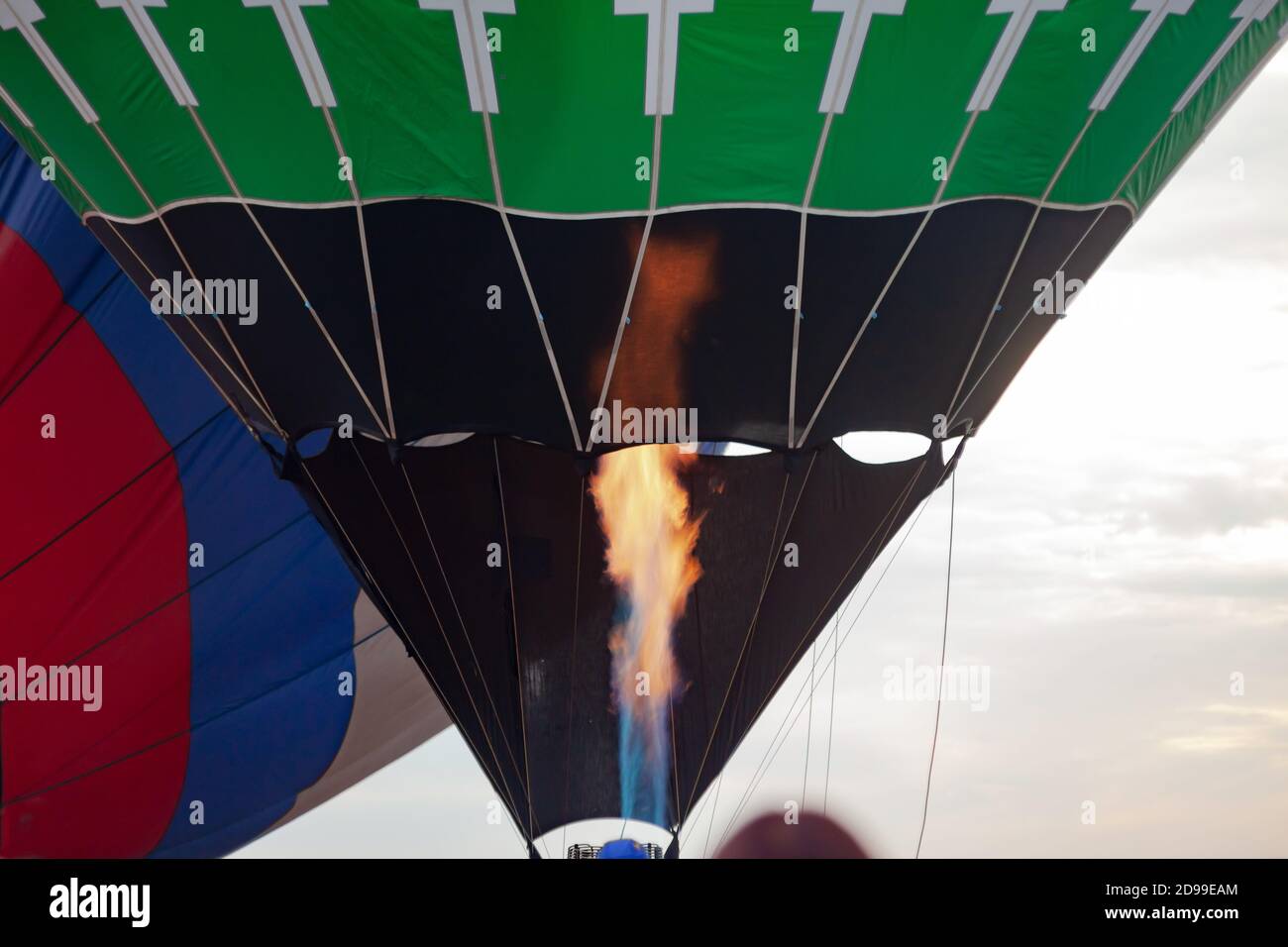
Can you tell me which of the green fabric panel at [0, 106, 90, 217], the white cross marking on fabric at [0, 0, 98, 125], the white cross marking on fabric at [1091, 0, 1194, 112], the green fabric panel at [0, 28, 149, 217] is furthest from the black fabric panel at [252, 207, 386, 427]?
the white cross marking on fabric at [1091, 0, 1194, 112]

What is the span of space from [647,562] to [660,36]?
2.54 metres

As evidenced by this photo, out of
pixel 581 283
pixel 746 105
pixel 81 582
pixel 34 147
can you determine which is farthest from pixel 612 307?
pixel 81 582

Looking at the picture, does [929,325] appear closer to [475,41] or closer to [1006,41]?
[1006,41]

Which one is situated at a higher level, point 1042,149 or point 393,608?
point 1042,149

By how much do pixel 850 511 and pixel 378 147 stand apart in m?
2.95

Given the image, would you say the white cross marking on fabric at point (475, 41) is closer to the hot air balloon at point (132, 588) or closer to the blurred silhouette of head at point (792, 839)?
the blurred silhouette of head at point (792, 839)

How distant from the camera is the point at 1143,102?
6363 mm

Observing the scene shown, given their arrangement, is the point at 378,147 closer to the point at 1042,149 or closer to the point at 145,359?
the point at 1042,149

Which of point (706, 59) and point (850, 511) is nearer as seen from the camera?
point (706, 59)

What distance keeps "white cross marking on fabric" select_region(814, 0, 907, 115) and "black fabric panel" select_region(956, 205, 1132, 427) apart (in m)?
1.29

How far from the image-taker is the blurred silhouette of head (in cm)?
693

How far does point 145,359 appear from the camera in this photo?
10.2 metres

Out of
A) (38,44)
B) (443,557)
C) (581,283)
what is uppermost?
(38,44)

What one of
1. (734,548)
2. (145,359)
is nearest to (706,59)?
(734,548)
